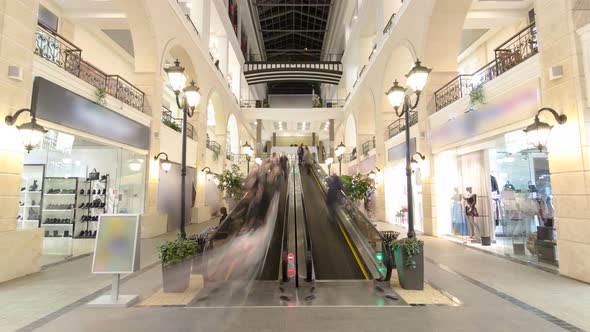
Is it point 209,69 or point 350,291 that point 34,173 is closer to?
point 350,291


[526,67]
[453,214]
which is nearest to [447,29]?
[526,67]

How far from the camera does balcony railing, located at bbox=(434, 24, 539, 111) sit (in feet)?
23.0

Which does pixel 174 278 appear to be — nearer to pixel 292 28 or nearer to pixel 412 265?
pixel 412 265

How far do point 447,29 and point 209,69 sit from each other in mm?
12460

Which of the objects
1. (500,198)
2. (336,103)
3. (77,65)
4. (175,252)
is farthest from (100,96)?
(336,103)

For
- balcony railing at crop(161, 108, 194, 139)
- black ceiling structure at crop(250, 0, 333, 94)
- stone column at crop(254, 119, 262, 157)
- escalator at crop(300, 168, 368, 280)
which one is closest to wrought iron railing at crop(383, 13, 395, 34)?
escalator at crop(300, 168, 368, 280)

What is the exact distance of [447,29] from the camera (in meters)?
9.98

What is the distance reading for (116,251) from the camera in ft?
13.9

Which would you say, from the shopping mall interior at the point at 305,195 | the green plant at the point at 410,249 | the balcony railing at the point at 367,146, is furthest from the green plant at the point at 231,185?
the balcony railing at the point at 367,146

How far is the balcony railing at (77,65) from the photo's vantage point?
22.1 ft

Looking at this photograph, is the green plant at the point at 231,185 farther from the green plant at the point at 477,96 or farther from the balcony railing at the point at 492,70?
the green plant at the point at 477,96

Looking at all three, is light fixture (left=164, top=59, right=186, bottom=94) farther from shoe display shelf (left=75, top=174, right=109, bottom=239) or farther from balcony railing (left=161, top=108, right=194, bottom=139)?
balcony railing (left=161, top=108, right=194, bottom=139)

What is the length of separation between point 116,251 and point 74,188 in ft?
20.5

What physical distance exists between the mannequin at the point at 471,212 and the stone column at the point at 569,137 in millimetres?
3114
